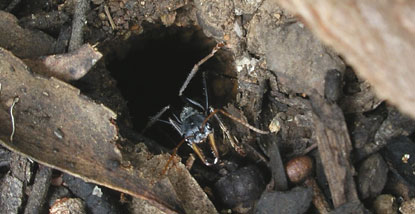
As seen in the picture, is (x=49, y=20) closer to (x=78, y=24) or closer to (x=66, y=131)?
(x=78, y=24)

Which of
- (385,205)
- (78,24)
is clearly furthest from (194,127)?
(385,205)

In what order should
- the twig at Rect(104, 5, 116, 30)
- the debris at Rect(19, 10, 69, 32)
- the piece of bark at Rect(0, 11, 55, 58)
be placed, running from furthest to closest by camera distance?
the twig at Rect(104, 5, 116, 30) < the debris at Rect(19, 10, 69, 32) < the piece of bark at Rect(0, 11, 55, 58)

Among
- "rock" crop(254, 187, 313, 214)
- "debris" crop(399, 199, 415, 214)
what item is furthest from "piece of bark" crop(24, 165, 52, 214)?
"debris" crop(399, 199, 415, 214)

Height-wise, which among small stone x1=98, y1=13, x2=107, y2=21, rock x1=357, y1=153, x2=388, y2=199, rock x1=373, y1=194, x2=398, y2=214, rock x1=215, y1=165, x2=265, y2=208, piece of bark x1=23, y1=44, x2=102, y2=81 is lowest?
rock x1=215, y1=165, x2=265, y2=208

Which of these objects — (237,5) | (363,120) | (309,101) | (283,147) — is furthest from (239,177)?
(237,5)

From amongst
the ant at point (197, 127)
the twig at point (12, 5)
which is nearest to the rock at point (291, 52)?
the ant at point (197, 127)

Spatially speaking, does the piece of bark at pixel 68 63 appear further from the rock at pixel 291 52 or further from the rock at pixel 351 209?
the rock at pixel 351 209

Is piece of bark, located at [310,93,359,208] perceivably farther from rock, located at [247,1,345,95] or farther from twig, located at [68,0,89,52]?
twig, located at [68,0,89,52]

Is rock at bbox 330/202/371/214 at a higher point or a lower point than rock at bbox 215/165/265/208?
higher
